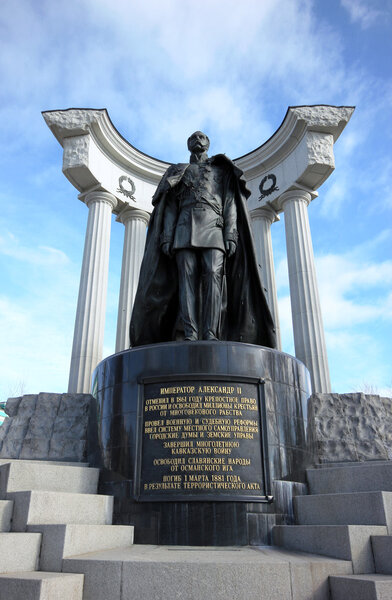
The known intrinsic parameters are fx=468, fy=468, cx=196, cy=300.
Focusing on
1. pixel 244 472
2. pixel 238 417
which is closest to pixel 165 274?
pixel 238 417

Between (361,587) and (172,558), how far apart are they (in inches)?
60.1

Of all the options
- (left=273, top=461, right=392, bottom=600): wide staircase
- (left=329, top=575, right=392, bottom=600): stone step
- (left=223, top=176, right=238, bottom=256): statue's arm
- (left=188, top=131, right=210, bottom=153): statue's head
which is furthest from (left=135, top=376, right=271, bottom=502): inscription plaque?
(left=188, top=131, right=210, bottom=153): statue's head

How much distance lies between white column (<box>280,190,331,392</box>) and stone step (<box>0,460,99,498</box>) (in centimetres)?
1183

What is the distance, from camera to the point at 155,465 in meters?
5.70

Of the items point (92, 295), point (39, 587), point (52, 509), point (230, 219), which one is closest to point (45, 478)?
point (52, 509)

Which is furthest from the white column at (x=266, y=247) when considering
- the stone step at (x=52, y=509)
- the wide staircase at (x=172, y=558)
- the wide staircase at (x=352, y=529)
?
the stone step at (x=52, y=509)

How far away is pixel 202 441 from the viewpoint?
5.70 m

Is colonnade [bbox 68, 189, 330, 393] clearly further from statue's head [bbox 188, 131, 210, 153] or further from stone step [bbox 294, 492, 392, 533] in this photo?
stone step [bbox 294, 492, 392, 533]

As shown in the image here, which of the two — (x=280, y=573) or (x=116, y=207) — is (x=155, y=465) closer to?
(x=280, y=573)

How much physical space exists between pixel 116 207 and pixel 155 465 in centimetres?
1727

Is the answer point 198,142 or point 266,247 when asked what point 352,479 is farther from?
point 266,247

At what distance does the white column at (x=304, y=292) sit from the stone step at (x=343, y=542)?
12054mm

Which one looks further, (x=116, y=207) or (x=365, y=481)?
(x=116, y=207)

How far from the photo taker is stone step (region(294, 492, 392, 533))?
4.70 metres
